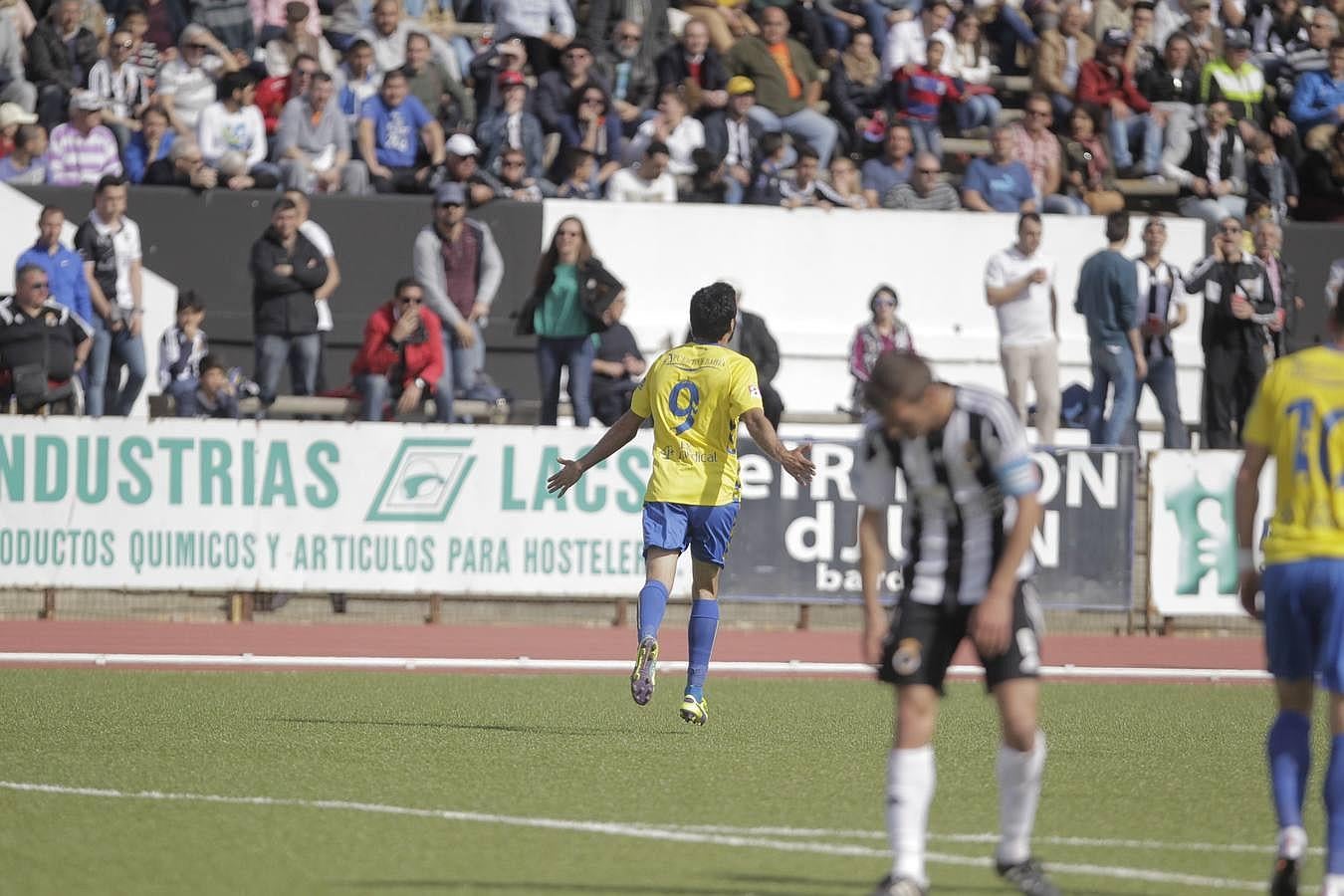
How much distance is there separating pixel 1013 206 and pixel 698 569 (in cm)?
1240

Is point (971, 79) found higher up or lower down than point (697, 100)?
higher up

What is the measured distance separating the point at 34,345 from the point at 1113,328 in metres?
9.65

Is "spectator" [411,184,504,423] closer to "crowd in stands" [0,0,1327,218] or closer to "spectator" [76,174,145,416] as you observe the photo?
"crowd in stands" [0,0,1327,218]

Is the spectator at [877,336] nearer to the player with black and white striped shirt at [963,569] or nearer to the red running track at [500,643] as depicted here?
the red running track at [500,643]

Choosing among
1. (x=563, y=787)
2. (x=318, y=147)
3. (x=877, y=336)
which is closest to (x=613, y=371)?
(x=877, y=336)

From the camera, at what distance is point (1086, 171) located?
76.4 feet

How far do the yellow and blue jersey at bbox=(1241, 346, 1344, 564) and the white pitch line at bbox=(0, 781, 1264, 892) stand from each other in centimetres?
112

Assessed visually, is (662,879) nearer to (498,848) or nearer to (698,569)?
(498,848)

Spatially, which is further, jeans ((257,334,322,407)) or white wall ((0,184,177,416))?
white wall ((0,184,177,416))

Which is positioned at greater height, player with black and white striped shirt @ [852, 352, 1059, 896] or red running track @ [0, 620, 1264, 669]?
player with black and white striped shirt @ [852, 352, 1059, 896]

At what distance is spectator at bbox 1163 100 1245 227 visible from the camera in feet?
76.2

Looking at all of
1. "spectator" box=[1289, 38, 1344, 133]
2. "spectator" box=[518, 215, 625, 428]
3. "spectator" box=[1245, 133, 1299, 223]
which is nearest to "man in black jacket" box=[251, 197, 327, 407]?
"spectator" box=[518, 215, 625, 428]

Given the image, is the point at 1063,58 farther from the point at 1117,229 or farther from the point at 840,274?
the point at 1117,229

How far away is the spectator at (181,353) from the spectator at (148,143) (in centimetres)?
231
